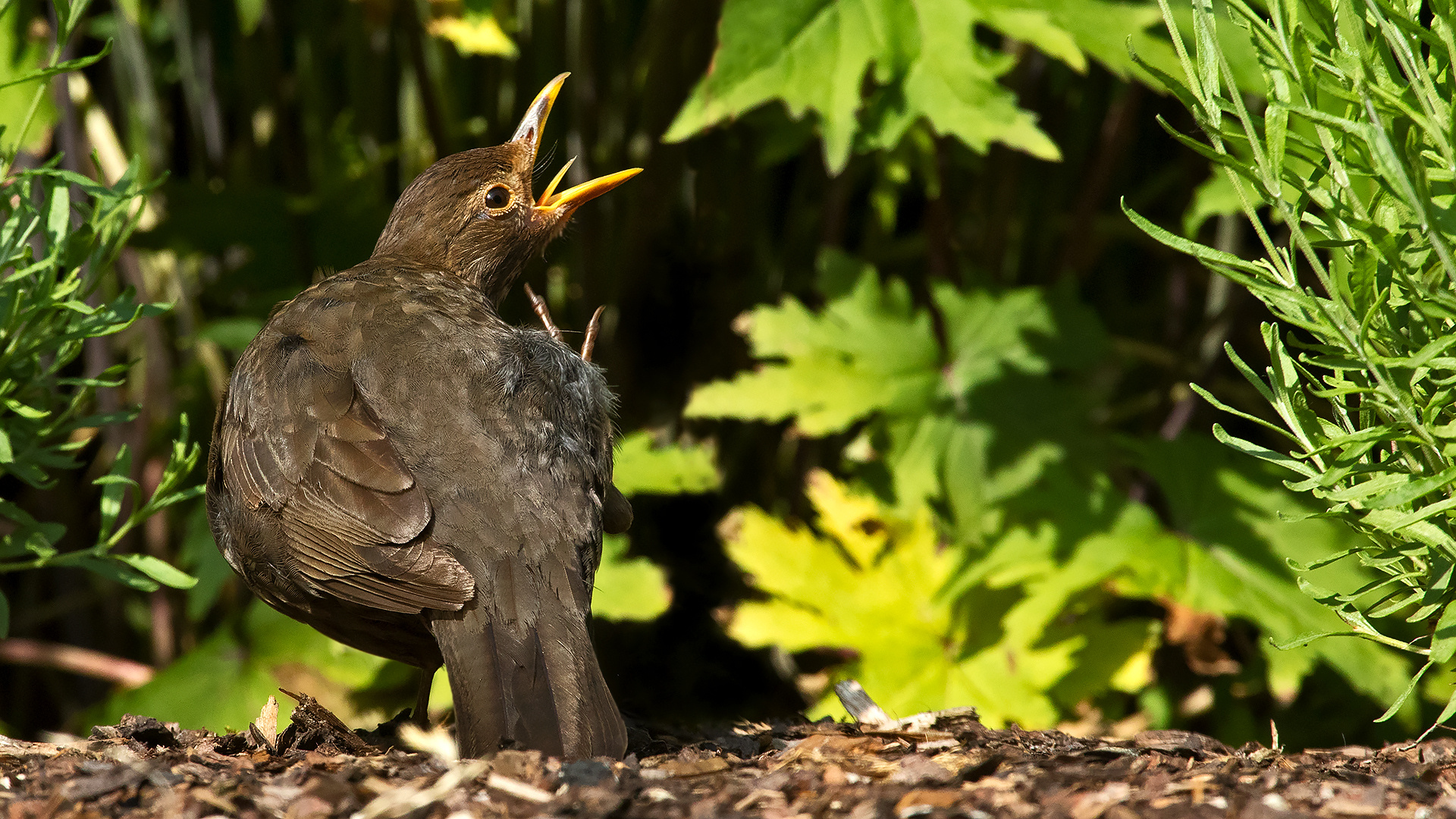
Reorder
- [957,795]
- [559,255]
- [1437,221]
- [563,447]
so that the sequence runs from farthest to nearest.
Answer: [559,255]
[563,447]
[957,795]
[1437,221]

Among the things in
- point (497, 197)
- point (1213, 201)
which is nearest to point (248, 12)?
point (497, 197)

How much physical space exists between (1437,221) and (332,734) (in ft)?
6.61

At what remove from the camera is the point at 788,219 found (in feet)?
16.8

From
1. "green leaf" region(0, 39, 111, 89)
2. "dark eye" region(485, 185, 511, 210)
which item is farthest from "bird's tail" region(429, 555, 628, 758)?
"dark eye" region(485, 185, 511, 210)

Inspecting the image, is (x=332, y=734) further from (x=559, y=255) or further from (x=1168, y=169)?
(x=1168, y=169)

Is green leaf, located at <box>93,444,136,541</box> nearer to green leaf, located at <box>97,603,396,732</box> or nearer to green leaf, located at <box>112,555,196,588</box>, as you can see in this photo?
green leaf, located at <box>112,555,196,588</box>

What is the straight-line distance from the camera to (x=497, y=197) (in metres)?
3.75

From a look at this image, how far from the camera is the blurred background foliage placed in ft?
12.3

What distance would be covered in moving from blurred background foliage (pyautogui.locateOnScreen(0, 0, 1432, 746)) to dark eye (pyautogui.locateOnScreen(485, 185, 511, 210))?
20.3 inches

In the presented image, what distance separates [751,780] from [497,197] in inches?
84.1

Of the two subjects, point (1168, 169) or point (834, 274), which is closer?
point (834, 274)

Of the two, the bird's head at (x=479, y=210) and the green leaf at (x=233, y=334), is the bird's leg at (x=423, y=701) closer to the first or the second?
the bird's head at (x=479, y=210)

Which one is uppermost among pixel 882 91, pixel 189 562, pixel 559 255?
pixel 882 91

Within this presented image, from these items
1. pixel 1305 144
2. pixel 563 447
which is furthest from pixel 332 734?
pixel 1305 144
